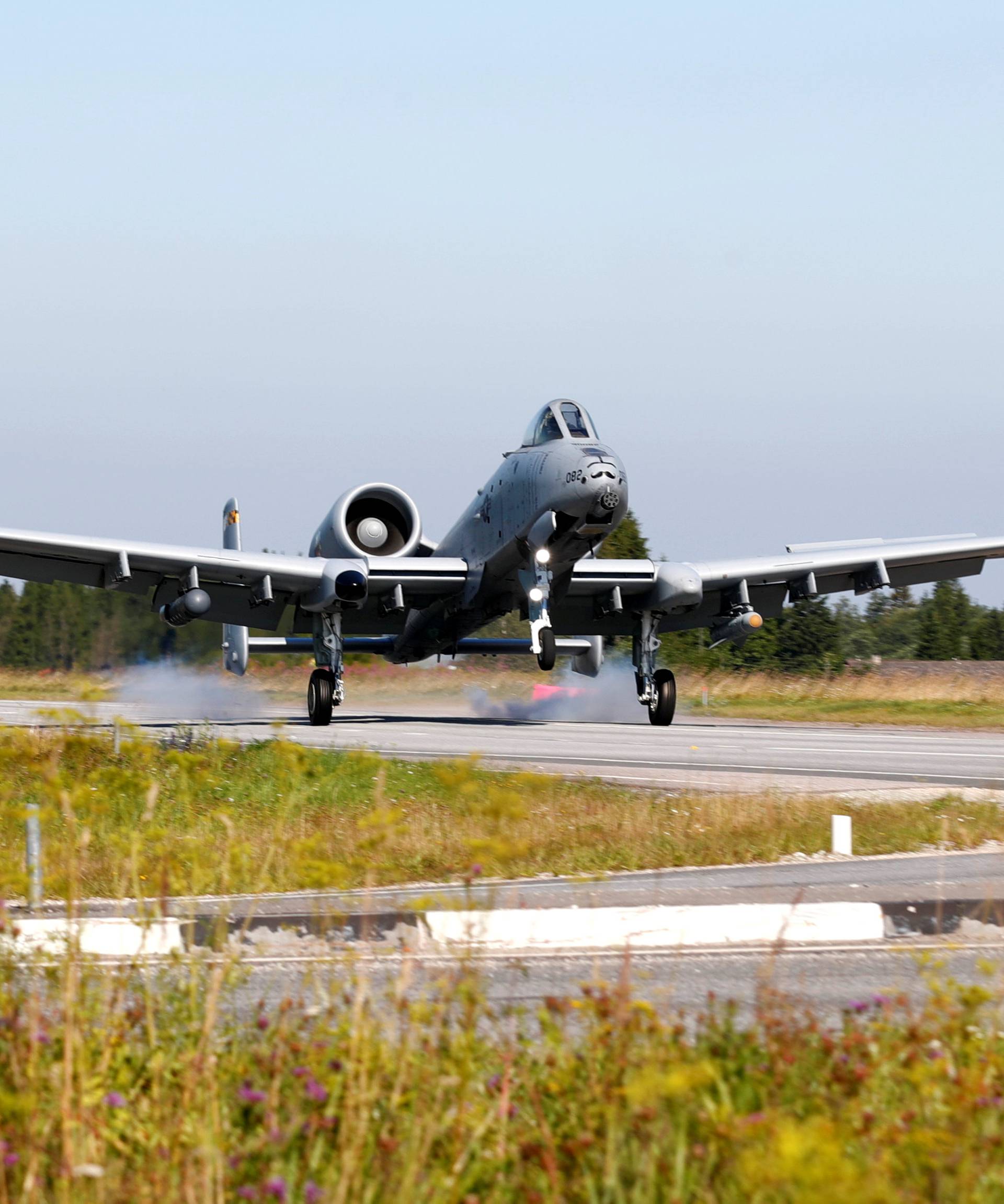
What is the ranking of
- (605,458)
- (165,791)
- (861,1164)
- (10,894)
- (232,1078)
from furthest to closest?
(605,458), (165,791), (10,894), (232,1078), (861,1164)

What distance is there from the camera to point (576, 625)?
29.6m

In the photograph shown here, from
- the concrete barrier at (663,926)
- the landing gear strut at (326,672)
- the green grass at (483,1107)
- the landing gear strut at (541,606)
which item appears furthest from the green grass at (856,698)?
the green grass at (483,1107)

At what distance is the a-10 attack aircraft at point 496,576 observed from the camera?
23.7 m

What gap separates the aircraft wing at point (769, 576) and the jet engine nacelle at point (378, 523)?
4.11 metres

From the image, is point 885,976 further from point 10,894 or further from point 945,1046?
point 10,894

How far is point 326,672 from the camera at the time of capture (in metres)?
26.7

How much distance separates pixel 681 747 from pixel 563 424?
5.99 meters

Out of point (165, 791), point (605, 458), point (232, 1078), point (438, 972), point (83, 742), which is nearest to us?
point (232, 1078)

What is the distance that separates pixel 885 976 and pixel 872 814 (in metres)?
6.64

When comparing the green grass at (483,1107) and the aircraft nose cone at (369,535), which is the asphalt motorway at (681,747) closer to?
the aircraft nose cone at (369,535)

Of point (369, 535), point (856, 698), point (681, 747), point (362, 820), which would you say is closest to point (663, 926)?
point (362, 820)

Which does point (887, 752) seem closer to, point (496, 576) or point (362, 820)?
point (496, 576)

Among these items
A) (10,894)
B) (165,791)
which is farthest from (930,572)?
(10,894)

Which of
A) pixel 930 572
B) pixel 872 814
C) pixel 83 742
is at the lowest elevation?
pixel 872 814
